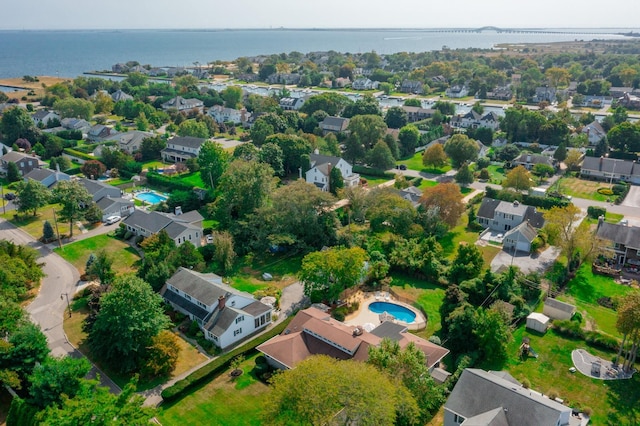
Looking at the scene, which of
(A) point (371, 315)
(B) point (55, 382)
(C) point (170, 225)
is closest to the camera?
(B) point (55, 382)

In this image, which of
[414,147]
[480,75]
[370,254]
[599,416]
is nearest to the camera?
[599,416]

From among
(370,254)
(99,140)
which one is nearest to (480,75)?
(99,140)

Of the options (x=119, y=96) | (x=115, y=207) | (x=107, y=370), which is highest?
(x=119, y=96)

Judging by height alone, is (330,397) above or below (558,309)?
above

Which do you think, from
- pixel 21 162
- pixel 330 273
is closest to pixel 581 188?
pixel 330 273

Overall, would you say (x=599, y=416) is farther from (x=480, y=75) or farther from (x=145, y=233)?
(x=480, y=75)

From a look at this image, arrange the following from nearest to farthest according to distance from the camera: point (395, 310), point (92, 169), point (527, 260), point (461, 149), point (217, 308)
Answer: point (217, 308), point (395, 310), point (527, 260), point (92, 169), point (461, 149)

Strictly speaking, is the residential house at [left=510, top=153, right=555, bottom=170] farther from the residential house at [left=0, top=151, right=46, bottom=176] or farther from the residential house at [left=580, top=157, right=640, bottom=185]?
the residential house at [left=0, top=151, right=46, bottom=176]

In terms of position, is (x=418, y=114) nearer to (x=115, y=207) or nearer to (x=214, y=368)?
(x=115, y=207)
